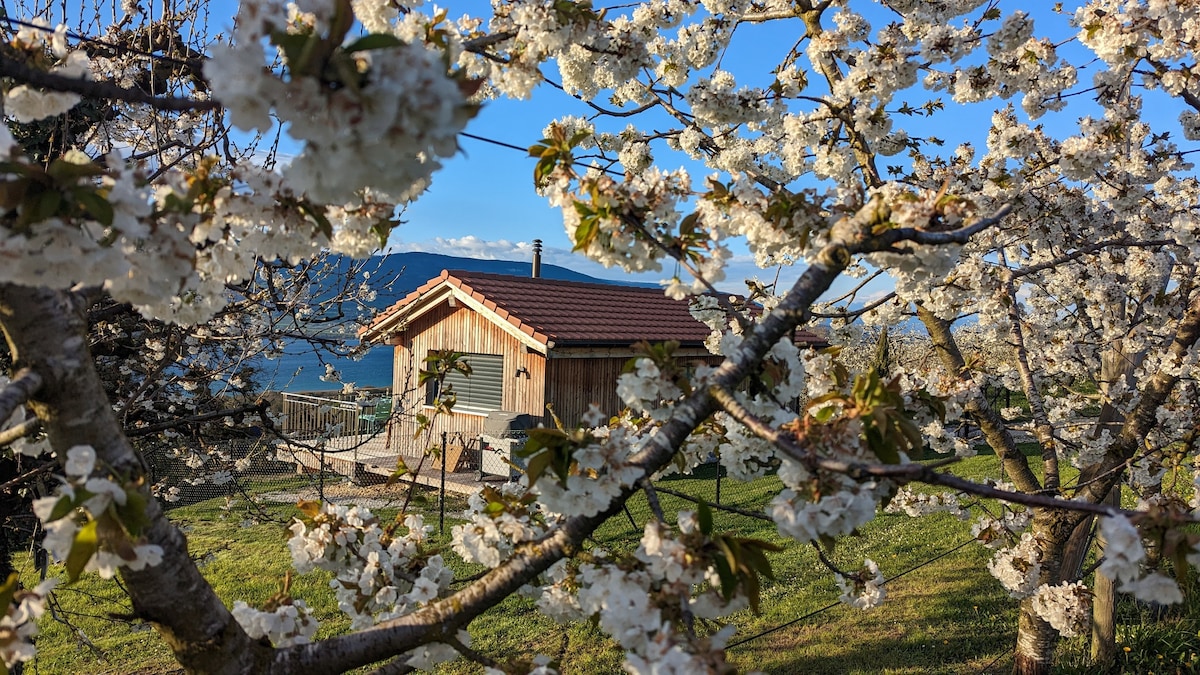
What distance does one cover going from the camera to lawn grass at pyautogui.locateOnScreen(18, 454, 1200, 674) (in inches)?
176

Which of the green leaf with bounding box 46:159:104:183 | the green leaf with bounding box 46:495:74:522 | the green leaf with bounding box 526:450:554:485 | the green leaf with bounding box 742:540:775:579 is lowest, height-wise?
the green leaf with bounding box 742:540:775:579

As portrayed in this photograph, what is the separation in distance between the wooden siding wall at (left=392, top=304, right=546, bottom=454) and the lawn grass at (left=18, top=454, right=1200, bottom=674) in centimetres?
349

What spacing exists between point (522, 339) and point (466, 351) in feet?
6.12

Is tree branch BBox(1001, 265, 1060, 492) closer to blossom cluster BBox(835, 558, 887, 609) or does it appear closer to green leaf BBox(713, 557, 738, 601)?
blossom cluster BBox(835, 558, 887, 609)

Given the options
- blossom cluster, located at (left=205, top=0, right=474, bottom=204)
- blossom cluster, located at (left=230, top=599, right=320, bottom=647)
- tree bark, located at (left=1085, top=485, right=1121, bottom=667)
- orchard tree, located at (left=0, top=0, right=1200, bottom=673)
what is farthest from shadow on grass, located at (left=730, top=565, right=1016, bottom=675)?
blossom cluster, located at (left=205, top=0, right=474, bottom=204)

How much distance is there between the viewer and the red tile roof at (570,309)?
999 cm

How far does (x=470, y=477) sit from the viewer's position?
9859 mm

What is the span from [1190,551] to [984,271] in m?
3.17

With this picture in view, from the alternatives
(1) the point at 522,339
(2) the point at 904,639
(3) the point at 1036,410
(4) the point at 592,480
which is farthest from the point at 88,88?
(1) the point at 522,339

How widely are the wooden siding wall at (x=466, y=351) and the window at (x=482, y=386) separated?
134mm

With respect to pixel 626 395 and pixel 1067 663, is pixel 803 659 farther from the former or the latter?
pixel 626 395

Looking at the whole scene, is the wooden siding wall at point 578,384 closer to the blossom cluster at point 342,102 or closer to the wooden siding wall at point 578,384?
the wooden siding wall at point 578,384

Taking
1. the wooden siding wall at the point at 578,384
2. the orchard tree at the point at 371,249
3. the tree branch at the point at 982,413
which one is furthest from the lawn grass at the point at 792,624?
the wooden siding wall at the point at 578,384

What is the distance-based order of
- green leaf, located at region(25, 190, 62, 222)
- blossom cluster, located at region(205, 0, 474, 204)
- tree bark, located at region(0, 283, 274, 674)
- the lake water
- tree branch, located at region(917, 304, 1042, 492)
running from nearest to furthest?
blossom cluster, located at region(205, 0, 474, 204) → green leaf, located at region(25, 190, 62, 222) → tree bark, located at region(0, 283, 274, 674) → tree branch, located at region(917, 304, 1042, 492) → the lake water
